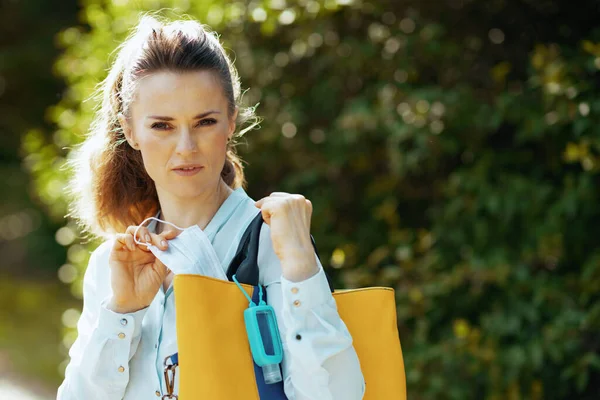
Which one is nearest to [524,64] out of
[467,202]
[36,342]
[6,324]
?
[467,202]

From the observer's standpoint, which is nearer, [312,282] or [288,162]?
[312,282]

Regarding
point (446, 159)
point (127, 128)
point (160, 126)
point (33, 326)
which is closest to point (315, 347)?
point (160, 126)

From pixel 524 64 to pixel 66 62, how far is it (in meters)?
2.73

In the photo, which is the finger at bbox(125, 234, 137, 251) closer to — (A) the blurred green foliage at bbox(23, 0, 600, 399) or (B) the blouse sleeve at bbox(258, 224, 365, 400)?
(B) the blouse sleeve at bbox(258, 224, 365, 400)

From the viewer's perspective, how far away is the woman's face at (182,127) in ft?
5.86

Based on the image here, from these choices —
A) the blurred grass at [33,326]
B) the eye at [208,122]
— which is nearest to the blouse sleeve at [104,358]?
the eye at [208,122]

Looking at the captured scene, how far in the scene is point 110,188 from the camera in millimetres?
2188

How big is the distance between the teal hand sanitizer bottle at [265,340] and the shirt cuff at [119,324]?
32cm

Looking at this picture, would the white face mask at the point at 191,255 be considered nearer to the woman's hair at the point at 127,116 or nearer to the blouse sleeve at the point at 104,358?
the blouse sleeve at the point at 104,358

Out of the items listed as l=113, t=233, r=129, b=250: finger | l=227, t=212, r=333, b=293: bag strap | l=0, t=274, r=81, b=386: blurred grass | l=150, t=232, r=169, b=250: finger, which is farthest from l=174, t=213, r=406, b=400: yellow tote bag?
l=0, t=274, r=81, b=386: blurred grass

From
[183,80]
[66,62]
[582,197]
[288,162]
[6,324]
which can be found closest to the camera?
[183,80]

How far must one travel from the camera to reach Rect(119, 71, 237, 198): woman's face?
179cm

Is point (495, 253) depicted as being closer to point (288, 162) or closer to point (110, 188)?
Result: point (288, 162)

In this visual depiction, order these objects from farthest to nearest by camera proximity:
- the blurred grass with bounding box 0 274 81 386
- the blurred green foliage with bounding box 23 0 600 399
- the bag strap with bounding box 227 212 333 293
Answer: the blurred grass with bounding box 0 274 81 386 < the blurred green foliage with bounding box 23 0 600 399 < the bag strap with bounding box 227 212 333 293
